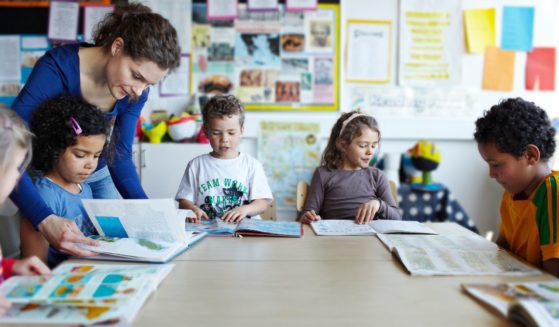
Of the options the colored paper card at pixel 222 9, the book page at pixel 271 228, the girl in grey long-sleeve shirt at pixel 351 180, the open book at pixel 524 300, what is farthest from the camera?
the colored paper card at pixel 222 9

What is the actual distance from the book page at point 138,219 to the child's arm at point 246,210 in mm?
381

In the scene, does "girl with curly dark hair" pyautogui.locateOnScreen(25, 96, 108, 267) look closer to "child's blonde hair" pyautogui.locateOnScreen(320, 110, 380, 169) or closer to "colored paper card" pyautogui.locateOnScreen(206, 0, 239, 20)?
"child's blonde hair" pyautogui.locateOnScreen(320, 110, 380, 169)

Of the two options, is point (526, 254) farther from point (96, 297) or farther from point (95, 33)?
point (95, 33)

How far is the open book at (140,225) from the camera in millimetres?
1211

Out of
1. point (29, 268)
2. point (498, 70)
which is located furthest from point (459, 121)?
point (29, 268)

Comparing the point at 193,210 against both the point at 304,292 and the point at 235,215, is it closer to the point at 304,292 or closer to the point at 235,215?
the point at 235,215

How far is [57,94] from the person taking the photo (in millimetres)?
1369

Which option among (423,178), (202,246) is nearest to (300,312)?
(202,246)

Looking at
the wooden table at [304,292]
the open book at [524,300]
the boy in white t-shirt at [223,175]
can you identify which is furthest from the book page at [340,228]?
the open book at [524,300]

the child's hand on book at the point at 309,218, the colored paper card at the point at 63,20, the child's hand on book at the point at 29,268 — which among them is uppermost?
the colored paper card at the point at 63,20

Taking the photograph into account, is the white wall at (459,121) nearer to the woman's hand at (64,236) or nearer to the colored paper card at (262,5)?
the colored paper card at (262,5)

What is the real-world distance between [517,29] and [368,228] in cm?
212

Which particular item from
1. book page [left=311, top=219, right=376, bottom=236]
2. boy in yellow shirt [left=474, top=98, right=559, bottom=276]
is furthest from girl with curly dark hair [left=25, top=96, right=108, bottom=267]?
boy in yellow shirt [left=474, top=98, right=559, bottom=276]

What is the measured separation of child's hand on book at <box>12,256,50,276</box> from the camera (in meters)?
0.97
